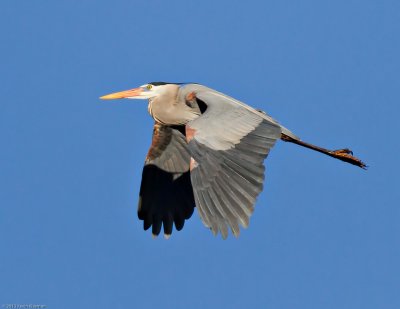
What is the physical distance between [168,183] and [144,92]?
47.6 inches

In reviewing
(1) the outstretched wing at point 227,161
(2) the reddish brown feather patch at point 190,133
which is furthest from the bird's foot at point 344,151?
(2) the reddish brown feather patch at point 190,133

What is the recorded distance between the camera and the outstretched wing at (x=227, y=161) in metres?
8.71

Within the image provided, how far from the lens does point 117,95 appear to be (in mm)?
11781

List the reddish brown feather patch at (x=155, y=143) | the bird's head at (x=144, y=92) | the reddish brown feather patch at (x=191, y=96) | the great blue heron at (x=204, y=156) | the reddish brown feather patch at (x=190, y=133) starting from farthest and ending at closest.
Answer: the reddish brown feather patch at (x=155, y=143) < the bird's head at (x=144, y=92) < the reddish brown feather patch at (x=191, y=96) < the reddish brown feather patch at (x=190, y=133) < the great blue heron at (x=204, y=156)

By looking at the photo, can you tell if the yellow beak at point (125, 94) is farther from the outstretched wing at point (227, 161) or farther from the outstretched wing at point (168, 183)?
the outstretched wing at point (227, 161)

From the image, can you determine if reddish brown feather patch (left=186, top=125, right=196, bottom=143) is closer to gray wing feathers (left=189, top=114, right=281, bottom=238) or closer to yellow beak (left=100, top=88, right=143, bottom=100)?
gray wing feathers (left=189, top=114, right=281, bottom=238)

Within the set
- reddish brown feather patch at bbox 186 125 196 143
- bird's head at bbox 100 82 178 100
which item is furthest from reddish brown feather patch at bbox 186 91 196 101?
reddish brown feather patch at bbox 186 125 196 143

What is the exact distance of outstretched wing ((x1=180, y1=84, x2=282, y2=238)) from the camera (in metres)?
8.71

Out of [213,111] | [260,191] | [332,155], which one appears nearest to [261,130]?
[213,111]

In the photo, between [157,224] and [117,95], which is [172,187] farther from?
[117,95]

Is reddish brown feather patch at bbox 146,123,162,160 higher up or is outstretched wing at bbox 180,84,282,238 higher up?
reddish brown feather patch at bbox 146,123,162,160

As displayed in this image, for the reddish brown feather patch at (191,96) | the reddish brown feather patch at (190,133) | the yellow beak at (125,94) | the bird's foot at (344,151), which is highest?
the yellow beak at (125,94)

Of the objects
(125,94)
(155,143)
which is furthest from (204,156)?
(125,94)

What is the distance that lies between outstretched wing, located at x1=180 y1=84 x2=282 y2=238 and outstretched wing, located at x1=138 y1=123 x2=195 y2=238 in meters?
1.74
